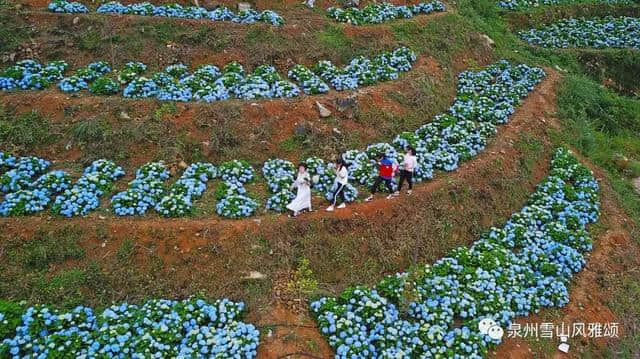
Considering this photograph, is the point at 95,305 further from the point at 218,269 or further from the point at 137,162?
the point at 137,162

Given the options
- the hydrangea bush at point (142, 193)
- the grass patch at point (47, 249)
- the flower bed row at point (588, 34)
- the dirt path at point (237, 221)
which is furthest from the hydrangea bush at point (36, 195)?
the flower bed row at point (588, 34)

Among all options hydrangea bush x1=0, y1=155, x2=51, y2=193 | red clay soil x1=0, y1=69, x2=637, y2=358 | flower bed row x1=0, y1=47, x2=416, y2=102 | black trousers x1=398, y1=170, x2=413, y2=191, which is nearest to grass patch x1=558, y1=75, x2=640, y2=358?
red clay soil x1=0, y1=69, x2=637, y2=358

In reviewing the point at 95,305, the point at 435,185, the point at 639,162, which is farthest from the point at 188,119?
the point at 639,162

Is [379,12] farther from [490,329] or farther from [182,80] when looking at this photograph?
[490,329]

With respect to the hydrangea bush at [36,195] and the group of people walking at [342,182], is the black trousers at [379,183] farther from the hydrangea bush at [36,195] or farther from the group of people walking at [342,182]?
the hydrangea bush at [36,195]

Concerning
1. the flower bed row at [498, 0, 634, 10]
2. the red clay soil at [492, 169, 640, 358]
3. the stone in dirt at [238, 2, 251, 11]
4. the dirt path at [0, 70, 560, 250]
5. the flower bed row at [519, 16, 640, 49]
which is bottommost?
the red clay soil at [492, 169, 640, 358]

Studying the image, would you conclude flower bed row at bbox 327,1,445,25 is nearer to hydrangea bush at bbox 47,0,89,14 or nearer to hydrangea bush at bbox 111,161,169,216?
hydrangea bush at bbox 47,0,89,14
